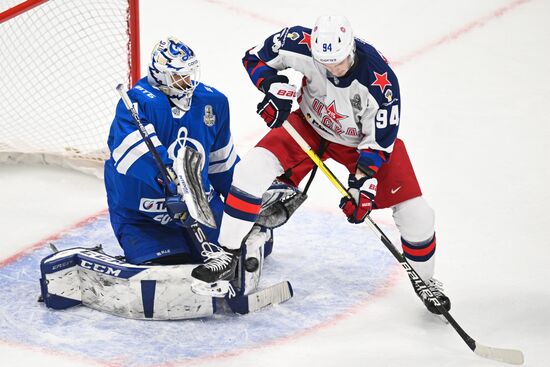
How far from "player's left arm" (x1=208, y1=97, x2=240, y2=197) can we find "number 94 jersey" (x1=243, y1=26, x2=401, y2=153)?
24 centimetres

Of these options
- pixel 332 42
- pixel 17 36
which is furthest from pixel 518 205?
pixel 17 36

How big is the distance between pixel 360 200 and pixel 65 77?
8.23ft

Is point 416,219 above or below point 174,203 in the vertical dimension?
below

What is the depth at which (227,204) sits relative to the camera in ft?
12.7

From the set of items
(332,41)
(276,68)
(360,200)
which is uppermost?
(332,41)

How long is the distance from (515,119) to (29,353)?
9.54 feet

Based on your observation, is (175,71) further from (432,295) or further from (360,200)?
(432,295)

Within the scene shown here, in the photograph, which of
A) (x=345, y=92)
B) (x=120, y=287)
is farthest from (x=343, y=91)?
(x=120, y=287)

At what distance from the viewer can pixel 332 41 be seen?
3.57 metres

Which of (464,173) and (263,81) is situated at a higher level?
(263,81)

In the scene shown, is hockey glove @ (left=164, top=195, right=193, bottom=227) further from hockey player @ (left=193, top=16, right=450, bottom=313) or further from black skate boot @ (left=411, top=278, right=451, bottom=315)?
black skate boot @ (left=411, top=278, right=451, bottom=315)

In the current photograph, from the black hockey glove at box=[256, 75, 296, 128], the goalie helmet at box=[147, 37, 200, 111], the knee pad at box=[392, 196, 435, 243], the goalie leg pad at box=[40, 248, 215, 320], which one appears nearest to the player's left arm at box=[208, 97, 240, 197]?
the goalie helmet at box=[147, 37, 200, 111]

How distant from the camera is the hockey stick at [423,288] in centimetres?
356

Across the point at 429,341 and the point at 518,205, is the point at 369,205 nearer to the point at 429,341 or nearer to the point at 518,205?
the point at 429,341
